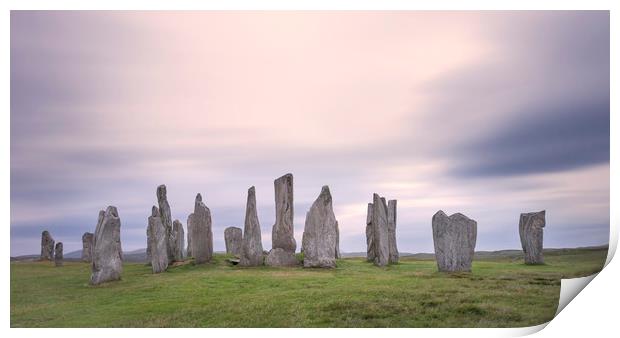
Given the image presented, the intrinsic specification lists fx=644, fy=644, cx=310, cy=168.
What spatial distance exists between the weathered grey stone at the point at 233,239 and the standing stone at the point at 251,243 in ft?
25.8

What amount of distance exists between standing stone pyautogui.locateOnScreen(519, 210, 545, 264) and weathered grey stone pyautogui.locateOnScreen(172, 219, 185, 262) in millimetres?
16463

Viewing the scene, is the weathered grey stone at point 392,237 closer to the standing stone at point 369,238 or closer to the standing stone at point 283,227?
the standing stone at point 369,238

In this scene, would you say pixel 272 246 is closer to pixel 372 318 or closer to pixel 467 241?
pixel 467 241

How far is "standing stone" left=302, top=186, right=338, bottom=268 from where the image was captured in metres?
27.4

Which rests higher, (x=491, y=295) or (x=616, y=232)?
(x=616, y=232)

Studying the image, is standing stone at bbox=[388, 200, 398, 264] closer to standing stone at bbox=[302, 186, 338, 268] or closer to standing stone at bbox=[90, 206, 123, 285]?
standing stone at bbox=[302, 186, 338, 268]

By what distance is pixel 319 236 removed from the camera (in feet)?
90.4

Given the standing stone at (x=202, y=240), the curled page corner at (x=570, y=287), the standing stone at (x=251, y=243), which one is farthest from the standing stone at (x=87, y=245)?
the curled page corner at (x=570, y=287)

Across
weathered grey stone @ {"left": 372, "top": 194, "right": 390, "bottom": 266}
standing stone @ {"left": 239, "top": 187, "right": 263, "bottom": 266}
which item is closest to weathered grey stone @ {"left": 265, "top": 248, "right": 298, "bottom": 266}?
standing stone @ {"left": 239, "top": 187, "right": 263, "bottom": 266}

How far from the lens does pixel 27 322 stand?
1897 centimetres

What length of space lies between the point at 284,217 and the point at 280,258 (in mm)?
2223
